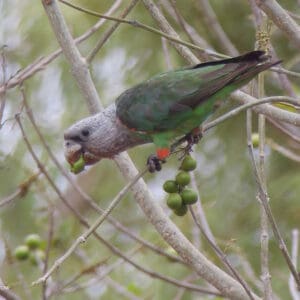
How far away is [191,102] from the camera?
286 centimetres

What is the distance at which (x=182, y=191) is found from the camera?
2.71 m

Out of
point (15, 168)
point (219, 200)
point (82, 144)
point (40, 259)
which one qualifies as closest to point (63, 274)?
point (15, 168)

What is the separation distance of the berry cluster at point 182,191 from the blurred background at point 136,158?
1.76 metres

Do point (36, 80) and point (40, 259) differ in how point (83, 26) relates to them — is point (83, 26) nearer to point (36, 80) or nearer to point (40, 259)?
point (36, 80)

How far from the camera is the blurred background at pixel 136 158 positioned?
4852mm

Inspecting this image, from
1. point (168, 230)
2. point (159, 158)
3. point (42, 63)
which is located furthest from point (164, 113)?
point (42, 63)

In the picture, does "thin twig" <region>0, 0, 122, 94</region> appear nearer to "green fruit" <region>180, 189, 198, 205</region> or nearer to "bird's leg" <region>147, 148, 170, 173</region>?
"bird's leg" <region>147, 148, 170, 173</region>

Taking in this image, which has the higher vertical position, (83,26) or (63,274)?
(83,26)

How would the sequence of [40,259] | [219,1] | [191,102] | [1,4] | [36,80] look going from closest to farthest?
[191,102]
[40,259]
[219,1]
[1,4]
[36,80]

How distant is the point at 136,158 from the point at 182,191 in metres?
2.78

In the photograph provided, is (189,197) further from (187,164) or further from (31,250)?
(31,250)

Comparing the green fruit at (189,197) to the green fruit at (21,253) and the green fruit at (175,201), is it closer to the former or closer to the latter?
the green fruit at (175,201)

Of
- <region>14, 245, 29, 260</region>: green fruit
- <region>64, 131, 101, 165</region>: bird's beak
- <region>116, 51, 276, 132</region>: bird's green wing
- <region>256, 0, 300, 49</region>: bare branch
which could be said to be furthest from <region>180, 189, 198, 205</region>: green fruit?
<region>14, 245, 29, 260</region>: green fruit

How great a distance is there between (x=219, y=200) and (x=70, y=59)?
8.14 feet
